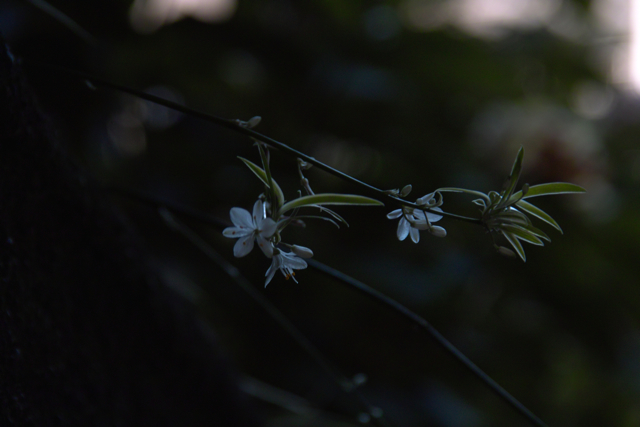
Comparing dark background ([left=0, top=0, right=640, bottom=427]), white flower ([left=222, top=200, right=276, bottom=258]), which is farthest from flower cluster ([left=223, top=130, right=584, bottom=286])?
dark background ([left=0, top=0, right=640, bottom=427])

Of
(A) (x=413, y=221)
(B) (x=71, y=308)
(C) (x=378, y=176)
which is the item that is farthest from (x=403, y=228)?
(C) (x=378, y=176)

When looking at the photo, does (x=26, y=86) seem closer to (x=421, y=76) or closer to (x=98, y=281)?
(x=98, y=281)

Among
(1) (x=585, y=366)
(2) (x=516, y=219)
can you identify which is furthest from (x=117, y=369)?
(1) (x=585, y=366)

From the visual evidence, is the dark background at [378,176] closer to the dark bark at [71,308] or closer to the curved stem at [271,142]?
the dark bark at [71,308]

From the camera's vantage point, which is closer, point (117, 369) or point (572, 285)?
point (117, 369)

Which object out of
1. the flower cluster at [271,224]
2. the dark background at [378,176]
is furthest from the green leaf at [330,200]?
the dark background at [378,176]

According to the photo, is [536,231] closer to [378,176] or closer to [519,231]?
[519,231]

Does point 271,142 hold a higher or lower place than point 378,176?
lower
